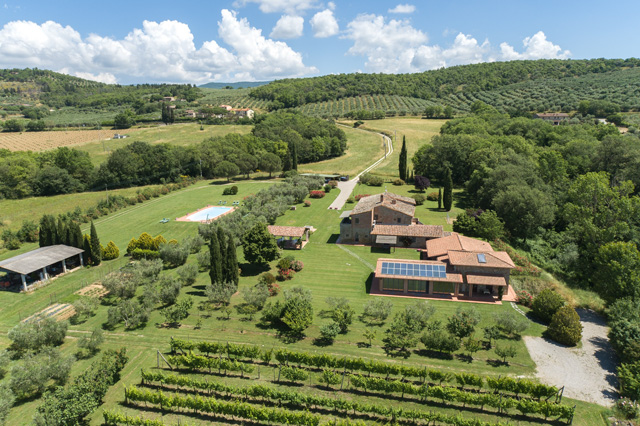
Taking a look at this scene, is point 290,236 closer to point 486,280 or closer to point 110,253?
point 110,253

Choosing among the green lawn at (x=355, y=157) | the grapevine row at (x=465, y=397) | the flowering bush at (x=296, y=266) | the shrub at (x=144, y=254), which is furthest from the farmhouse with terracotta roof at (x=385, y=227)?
the green lawn at (x=355, y=157)

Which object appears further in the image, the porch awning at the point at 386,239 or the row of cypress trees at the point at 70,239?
the porch awning at the point at 386,239

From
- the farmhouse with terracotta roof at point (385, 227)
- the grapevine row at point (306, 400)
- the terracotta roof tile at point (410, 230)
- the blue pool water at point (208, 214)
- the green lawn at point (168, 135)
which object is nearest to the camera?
the grapevine row at point (306, 400)

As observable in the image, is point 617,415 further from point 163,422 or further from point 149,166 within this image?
point 149,166

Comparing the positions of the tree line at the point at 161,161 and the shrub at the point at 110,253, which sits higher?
the tree line at the point at 161,161

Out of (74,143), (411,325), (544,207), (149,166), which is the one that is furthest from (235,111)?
(411,325)

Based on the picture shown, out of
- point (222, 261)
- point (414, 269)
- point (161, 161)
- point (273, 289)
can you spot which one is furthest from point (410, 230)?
point (161, 161)

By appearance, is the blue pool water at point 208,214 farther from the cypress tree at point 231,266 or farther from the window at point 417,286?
the window at point 417,286
